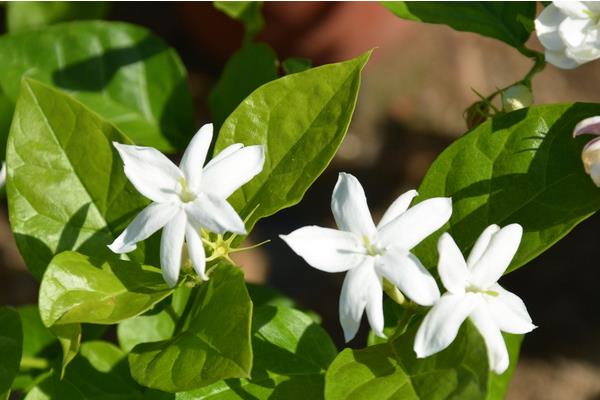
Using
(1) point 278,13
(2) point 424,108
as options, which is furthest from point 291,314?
(2) point 424,108

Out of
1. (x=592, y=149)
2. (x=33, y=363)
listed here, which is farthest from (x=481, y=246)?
(x=33, y=363)

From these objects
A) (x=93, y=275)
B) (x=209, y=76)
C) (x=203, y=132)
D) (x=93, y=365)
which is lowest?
(x=209, y=76)

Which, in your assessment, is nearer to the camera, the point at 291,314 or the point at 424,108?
the point at 291,314

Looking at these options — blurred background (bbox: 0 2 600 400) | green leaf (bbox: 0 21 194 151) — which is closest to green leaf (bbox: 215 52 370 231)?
green leaf (bbox: 0 21 194 151)

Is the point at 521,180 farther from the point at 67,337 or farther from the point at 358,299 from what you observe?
the point at 67,337

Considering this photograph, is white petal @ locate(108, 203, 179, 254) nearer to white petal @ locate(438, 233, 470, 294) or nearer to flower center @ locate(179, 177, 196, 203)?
flower center @ locate(179, 177, 196, 203)

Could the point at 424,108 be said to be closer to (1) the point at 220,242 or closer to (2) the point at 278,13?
(2) the point at 278,13

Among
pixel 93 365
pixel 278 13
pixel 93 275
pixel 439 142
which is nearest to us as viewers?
pixel 93 275

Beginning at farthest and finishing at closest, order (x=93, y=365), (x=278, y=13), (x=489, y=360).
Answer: (x=278, y=13) < (x=93, y=365) < (x=489, y=360)

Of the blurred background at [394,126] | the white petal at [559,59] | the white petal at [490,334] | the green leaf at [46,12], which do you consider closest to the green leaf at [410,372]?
the white petal at [490,334]
